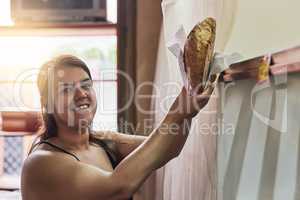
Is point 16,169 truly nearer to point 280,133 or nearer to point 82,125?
point 82,125

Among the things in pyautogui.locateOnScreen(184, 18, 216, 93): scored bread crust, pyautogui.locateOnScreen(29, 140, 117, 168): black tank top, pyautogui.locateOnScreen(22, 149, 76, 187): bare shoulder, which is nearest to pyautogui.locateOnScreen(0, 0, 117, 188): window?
pyautogui.locateOnScreen(29, 140, 117, 168): black tank top

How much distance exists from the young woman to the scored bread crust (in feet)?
0.11

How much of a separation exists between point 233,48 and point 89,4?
1.04 metres

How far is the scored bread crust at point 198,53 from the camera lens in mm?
788

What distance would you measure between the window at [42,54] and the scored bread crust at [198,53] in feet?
4.34

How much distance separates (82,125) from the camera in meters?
1.14

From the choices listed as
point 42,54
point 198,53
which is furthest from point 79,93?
point 42,54

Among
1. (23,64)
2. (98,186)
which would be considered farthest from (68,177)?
(23,64)

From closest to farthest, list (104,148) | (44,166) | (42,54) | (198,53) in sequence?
1. (198,53)
2. (44,166)
3. (104,148)
4. (42,54)

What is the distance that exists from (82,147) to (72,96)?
16cm

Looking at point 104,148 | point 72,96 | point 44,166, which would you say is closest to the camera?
point 44,166

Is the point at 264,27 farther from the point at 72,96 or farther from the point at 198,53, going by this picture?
the point at 72,96

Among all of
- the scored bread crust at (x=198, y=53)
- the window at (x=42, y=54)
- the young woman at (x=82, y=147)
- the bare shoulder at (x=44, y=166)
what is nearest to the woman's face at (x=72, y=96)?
the young woman at (x=82, y=147)

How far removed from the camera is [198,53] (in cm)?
79
